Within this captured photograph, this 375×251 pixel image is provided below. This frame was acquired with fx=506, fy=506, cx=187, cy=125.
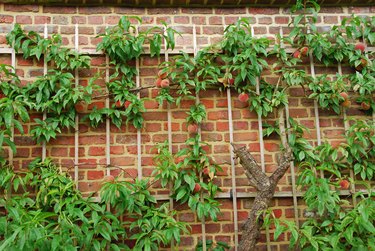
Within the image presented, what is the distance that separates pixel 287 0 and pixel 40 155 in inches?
83.0

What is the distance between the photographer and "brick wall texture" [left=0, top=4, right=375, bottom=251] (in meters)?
3.42

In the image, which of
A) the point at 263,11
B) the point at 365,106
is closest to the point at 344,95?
the point at 365,106

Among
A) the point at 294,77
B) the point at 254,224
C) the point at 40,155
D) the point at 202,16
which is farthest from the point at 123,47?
the point at 254,224

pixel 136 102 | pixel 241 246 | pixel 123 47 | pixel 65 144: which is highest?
pixel 123 47

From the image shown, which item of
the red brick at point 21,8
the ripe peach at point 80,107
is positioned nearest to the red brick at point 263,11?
the ripe peach at point 80,107

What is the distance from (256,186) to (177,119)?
28.7 inches

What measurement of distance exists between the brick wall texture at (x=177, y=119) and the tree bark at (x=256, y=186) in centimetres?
17

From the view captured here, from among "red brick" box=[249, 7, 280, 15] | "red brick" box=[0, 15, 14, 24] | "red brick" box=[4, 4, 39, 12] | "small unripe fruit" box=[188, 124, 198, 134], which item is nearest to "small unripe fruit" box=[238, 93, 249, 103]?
"small unripe fruit" box=[188, 124, 198, 134]

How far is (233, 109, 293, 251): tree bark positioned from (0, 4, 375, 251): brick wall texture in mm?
174

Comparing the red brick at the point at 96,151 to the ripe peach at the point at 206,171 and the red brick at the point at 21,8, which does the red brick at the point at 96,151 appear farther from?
the red brick at the point at 21,8

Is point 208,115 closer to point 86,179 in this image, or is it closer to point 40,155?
point 86,179

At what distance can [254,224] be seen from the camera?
323 centimetres

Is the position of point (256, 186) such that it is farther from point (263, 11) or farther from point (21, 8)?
point (21, 8)

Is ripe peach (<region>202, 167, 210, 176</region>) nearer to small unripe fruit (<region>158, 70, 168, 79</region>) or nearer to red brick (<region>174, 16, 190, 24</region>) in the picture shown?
small unripe fruit (<region>158, 70, 168, 79</region>)
